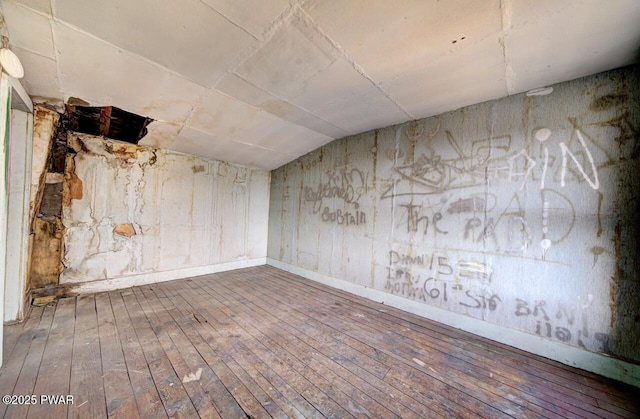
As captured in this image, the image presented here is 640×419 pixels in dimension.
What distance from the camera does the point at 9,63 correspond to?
164 centimetres

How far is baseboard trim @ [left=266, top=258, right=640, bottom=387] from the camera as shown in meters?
1.93

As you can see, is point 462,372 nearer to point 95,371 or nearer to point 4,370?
point 95,371

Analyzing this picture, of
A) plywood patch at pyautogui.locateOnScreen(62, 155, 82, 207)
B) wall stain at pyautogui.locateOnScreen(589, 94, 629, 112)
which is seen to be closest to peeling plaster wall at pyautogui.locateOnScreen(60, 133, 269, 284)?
plywood patch at pyautogui.locateOnScreen(62, 155, 82, 207)

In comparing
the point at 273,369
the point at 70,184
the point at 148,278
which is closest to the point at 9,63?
the point at 70,184

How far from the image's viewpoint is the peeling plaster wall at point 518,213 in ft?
6.49

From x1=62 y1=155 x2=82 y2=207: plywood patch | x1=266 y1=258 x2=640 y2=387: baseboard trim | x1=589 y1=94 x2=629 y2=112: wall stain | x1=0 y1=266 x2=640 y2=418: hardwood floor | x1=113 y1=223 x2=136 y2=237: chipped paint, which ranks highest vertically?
x1=589 y1=94 x2=629 y2=112: wall stain

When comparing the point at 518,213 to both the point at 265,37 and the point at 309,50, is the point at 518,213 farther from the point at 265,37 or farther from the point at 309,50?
the point at 265,37

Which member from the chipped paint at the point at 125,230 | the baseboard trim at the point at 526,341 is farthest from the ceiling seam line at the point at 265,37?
the baseboard trim at the point at 526,341

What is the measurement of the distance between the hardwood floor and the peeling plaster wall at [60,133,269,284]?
0.77 meters

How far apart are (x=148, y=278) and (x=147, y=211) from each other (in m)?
1.09

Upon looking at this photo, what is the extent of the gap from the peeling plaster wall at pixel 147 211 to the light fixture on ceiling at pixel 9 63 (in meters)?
1.87

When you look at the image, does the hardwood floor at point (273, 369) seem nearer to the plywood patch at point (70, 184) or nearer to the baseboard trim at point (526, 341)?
the baseboard trim at point (526, 341)

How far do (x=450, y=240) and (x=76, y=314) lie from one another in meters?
4.42

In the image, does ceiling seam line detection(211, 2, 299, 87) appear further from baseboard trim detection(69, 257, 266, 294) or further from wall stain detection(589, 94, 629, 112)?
baseboard trim detection(69, 257, 266, 294)
